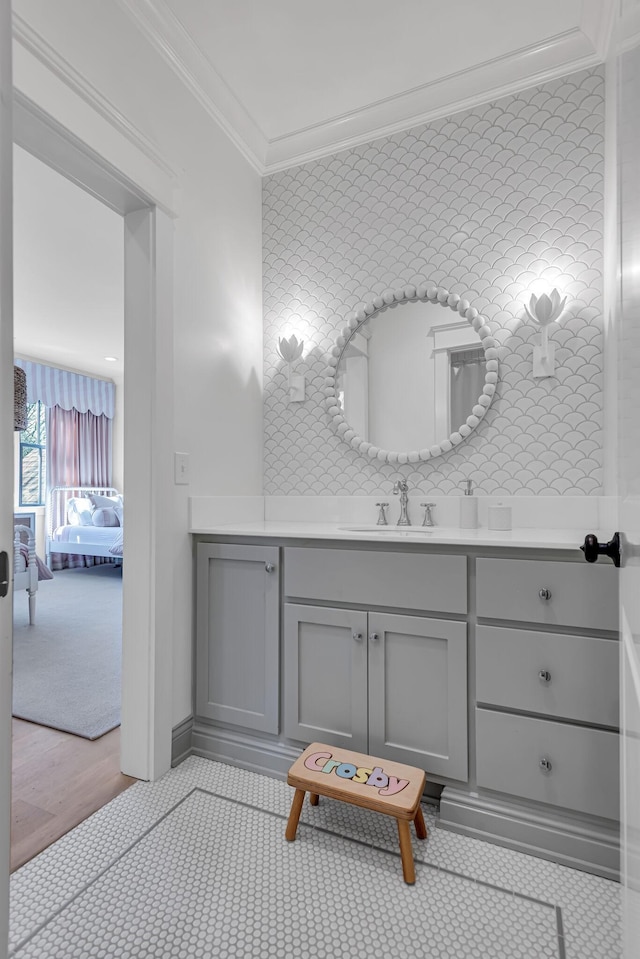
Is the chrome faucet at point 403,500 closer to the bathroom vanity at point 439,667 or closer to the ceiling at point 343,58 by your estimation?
the bathroom vanity at point 439,667

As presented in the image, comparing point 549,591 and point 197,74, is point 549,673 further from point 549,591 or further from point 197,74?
point 197,74

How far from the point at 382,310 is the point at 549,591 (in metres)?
1.42

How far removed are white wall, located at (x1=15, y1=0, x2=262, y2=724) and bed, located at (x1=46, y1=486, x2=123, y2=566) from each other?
3850mm

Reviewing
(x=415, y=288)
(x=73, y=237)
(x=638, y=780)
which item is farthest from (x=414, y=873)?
(x=73, y=237)

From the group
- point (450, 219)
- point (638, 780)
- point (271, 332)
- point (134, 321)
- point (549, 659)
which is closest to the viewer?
point (638, 780)

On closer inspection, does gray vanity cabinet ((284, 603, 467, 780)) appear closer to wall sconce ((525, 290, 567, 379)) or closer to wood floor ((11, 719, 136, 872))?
wood floor ((11, 719, 136, 872))

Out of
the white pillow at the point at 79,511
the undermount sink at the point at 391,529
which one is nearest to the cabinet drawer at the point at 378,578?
the undermount sink at the point at 391,529

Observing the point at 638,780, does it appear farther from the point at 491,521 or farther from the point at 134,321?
the point at 134,321

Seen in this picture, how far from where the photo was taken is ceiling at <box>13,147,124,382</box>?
9.08 ft

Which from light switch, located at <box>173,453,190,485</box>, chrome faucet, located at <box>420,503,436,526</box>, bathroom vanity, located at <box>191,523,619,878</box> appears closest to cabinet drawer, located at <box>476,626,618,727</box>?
bathroom vanity, located at <box>191,523,619,878</box>

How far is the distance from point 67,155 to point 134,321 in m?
0.51

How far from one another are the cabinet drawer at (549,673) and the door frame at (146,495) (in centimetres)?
109

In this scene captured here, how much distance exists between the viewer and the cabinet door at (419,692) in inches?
59.9

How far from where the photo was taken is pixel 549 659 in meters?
1.43
